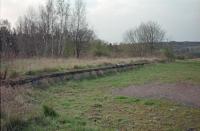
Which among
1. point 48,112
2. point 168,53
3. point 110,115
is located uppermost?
point 168,53

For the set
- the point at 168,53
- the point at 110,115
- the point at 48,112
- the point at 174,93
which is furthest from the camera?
the point at 168,53

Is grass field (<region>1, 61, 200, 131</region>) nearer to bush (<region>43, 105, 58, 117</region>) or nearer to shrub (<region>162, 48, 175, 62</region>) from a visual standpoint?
bush (<region>43, 105, 58, 117</region>)

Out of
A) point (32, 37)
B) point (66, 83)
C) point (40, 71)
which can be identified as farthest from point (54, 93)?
point (32, 37)

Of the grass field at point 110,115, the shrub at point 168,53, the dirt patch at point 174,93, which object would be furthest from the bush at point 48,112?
the shrub at point 168,53

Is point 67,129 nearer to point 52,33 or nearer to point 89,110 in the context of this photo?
point 89,110

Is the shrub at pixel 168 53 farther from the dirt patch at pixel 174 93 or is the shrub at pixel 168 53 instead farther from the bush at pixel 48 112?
the bush at pixel 48 112

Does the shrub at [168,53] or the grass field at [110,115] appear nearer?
the grass field at [110,115]

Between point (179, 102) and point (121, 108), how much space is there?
2.48 metres

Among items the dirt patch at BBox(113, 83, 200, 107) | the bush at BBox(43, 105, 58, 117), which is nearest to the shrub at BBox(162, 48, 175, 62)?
the dirt patch at BBox(113, 83, 200, 107)

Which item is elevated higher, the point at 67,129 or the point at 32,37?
the point at 32,37

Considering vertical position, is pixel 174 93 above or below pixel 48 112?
below

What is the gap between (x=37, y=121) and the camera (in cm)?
716

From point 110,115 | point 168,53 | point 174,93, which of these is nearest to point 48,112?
point 110,115

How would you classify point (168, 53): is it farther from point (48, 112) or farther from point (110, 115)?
point (48, 112)
